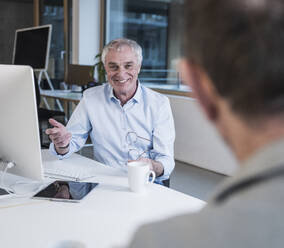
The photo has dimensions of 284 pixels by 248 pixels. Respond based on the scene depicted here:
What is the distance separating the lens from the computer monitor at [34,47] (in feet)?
15.1

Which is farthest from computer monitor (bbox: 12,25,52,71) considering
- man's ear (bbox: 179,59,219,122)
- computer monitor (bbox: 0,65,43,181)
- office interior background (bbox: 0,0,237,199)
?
man's ear (bbox: 179,59,219,122)

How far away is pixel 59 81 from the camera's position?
6238 millimetres

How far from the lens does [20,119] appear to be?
121 centimetres

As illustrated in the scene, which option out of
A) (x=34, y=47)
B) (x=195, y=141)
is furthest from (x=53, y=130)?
(x=34, y=47)

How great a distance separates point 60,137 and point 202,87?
128 cm

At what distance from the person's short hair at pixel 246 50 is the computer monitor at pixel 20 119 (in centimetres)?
85

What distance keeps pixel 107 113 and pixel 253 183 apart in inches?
65.5

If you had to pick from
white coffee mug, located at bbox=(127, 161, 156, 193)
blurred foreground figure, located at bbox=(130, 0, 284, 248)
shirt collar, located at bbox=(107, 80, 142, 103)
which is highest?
blurred foreground figure, located at bbox=(130, 0, 284, 248)

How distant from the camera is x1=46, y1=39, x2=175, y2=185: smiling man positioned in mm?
1967

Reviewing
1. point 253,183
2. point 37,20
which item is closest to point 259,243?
point 253,183

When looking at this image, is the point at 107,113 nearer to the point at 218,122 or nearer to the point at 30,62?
the point at 218,122

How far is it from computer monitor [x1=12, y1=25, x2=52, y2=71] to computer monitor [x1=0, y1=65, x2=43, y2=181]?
3.40 metres

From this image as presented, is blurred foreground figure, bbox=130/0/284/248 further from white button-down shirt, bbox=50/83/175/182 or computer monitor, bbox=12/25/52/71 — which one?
computer monitor, bbox=12/25/52/71

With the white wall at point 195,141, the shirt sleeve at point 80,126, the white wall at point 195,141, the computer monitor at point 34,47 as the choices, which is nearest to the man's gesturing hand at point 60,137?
the shirt sleeve at point 80,126
